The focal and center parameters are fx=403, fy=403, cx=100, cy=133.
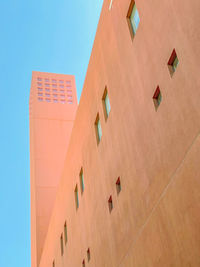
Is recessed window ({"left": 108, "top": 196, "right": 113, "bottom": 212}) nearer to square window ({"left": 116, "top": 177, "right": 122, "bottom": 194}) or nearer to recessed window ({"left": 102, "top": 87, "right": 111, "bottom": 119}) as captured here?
square window ({"left": 116, "top": 177, "right": 122, "bottom": 194})

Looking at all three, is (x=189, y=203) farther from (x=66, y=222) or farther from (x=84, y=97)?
(x=66, y=222)

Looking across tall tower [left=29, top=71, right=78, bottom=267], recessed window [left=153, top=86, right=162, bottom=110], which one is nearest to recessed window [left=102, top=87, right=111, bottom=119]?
recessed window [left=153, top=86, right=162, bottom=110]

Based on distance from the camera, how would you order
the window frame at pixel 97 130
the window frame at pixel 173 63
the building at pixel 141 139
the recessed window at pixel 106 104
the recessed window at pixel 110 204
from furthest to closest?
the window frame at pixel 97 130, the recessed window at pixel 106 104, the recessed window at pixel 110 204, the window frame at pixel 173 63, the building at pixel 141 139

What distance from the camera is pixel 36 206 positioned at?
27.6 metres

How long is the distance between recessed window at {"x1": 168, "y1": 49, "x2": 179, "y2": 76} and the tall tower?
21.3 m

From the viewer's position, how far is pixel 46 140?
30.0 m

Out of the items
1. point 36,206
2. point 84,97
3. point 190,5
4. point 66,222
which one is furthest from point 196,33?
point 36,206

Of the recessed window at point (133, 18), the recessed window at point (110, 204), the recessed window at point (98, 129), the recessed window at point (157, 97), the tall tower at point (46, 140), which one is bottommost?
the recessed window at point (110, 204)

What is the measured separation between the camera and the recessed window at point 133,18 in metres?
9.95

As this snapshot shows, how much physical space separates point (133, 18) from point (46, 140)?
20.6m

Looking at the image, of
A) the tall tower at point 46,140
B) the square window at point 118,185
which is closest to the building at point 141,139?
the square window at point 118,185

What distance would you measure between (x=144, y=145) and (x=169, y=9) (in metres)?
2.95

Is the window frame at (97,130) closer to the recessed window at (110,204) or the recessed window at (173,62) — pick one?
the recessed window at (110,204)

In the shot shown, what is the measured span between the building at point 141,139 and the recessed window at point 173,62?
0.02 metres
